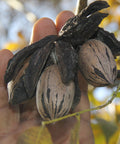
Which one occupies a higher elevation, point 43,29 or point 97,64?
point 43,29

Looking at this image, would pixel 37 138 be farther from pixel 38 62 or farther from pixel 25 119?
pixel 25 119

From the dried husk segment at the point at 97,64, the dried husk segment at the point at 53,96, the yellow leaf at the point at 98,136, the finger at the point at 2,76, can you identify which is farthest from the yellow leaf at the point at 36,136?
the yellow leaf at the point at 98,136

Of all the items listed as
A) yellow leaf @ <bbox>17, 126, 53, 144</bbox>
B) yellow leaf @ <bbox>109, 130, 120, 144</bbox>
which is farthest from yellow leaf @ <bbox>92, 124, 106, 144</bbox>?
yellow leaf @ <bbox>17, 126, 53, 144</bbox>

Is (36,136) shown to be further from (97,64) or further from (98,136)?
(98,136)

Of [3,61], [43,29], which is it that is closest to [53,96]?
[3,61]

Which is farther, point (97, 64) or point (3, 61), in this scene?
point (3, 61)

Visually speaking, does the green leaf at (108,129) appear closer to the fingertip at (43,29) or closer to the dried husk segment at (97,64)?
the dried husk segment at (97,64)

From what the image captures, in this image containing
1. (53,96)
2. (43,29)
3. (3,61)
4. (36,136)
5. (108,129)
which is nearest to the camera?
(36,136)

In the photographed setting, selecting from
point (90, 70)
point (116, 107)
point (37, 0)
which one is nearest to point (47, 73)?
point (90, 70)
